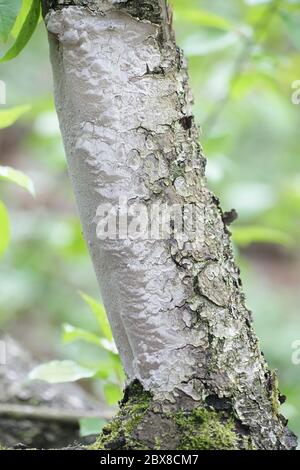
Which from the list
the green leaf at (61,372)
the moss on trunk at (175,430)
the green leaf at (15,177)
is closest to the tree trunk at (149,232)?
the moss on trunk at (175,430)

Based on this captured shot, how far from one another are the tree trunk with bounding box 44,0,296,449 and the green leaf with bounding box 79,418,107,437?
1.24ft

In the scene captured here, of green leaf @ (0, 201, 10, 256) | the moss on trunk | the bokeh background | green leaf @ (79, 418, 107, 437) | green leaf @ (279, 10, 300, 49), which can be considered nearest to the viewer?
the moss on trunk

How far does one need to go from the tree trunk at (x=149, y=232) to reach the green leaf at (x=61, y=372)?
12.0 inches

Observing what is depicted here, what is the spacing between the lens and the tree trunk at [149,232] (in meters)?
0.87

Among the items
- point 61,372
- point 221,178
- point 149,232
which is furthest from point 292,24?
point 61,372

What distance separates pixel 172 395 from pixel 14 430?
732mm

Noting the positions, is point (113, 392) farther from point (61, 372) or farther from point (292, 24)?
point (292, 24)

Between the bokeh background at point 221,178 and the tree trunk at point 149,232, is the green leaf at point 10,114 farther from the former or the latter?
the bokeh background at point 221,178

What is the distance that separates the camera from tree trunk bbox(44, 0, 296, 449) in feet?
2.86

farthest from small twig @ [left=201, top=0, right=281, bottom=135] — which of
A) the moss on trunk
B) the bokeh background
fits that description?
the moss on trunk

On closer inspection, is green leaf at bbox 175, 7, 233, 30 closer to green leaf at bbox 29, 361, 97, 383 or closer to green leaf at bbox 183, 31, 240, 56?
green leaf at bbox 183, 31, 240, 56

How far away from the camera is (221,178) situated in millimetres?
1866

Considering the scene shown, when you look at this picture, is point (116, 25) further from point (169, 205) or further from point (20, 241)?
point (20, 241)

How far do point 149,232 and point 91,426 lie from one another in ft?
1.86
